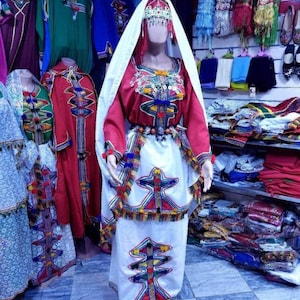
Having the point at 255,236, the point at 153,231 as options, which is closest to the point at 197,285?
the point at 255,236

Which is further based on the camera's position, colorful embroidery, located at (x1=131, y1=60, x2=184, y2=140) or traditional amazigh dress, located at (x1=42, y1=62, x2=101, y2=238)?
traditional amazigh dress, located at (x1=42, y1=62, x2=101, y2=238)

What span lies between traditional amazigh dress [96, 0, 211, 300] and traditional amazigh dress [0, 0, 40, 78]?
26.3 inches

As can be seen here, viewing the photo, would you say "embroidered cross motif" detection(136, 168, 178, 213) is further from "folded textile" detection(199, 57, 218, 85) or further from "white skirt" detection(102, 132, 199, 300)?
"folded textile" detection(199, 57, 218, 85)

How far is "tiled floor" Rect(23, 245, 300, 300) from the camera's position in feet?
5.76

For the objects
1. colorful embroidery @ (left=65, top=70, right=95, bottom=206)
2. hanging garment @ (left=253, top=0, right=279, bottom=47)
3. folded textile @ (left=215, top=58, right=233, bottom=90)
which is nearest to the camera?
colorful embroidery @ (left=65, top=70, right=95, bottom=206)

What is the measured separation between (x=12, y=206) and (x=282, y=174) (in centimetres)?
151

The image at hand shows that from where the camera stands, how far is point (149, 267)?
1502 mm

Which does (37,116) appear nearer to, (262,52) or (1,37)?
(1,37)

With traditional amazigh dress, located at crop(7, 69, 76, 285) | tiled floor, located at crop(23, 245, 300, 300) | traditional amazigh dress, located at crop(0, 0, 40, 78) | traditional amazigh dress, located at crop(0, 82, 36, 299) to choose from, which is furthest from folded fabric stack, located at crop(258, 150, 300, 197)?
traditional amazigh dress, located at crop(0, 0, 40, 78)

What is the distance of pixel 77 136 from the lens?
1879 mm

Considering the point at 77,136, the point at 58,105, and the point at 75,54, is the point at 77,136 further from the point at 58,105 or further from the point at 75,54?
the point at 75,54

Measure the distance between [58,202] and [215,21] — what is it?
62.0 inches

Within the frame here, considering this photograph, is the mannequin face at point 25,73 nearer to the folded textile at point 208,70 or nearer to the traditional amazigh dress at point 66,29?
the traditional amazigh dress at point 66,29

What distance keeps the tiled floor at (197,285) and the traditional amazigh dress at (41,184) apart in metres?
0.10
